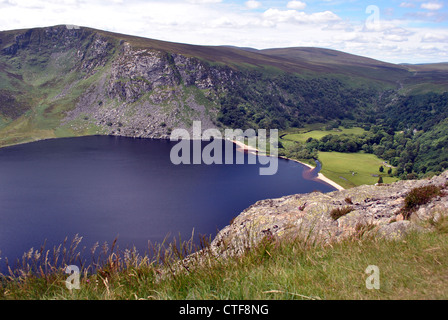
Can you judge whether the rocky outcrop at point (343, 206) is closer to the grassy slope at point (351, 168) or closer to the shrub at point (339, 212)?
the shrub at point (339, 212)

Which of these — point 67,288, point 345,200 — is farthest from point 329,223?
point 67,288

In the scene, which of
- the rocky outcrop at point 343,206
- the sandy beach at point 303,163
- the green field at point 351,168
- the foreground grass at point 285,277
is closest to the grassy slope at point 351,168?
the green field at point 351,168

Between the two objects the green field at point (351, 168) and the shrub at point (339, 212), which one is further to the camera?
the green field at point (351, 168)

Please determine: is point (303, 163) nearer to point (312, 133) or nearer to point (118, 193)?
point (312, 133)

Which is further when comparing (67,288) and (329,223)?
(329,223)
